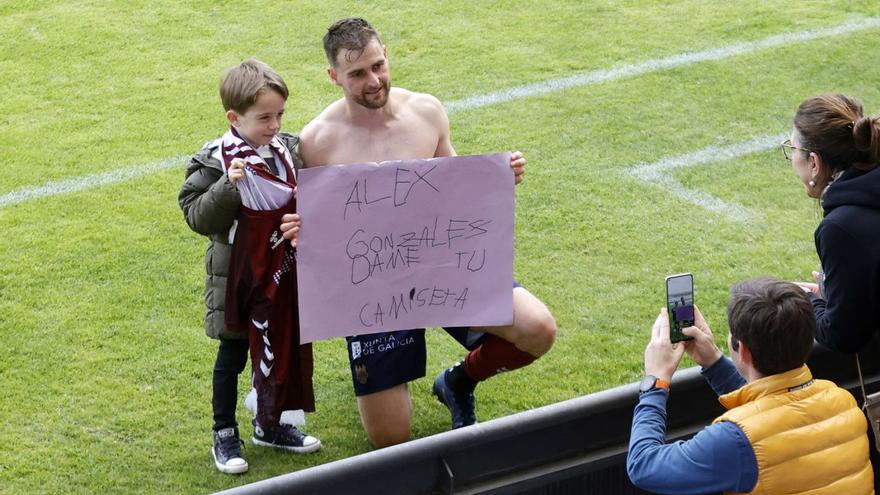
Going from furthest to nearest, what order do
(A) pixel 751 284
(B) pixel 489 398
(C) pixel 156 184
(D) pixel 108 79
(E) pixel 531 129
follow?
(D) pixel 108 79
(E) pixel 531 129
(C) pixel 156 184
(B) pixel 489 398
(A) pixel 751 284

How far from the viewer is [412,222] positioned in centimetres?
433

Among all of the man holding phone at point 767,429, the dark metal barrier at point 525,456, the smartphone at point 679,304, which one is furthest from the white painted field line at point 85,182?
the man holding phone at point 767,429

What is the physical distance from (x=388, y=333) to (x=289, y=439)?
22.4 inches

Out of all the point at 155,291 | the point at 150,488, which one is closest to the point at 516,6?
the point at 155,291

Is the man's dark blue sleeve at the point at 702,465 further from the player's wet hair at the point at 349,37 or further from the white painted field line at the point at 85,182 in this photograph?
the white painted field line at the point at 85,182

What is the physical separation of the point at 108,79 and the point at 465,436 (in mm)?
5562

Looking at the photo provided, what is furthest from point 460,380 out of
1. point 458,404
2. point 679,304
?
point 679,304

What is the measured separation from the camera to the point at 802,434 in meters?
3.10

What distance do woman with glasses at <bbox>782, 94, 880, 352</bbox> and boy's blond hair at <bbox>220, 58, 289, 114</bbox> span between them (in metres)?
1.78

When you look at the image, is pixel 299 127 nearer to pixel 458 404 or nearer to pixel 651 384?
pixel 458 404

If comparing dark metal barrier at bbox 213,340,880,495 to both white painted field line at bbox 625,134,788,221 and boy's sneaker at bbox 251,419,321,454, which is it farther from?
white painted field line at bbox 625,134,788,221

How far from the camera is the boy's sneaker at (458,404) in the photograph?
4910 mm

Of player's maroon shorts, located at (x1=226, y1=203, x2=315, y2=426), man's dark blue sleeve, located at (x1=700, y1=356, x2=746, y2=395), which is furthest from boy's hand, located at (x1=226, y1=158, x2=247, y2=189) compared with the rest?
man's dark blue sleeve, located at (x1=700, y1=356, x2=746, y2=395)

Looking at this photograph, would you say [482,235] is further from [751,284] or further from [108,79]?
[108,79]
